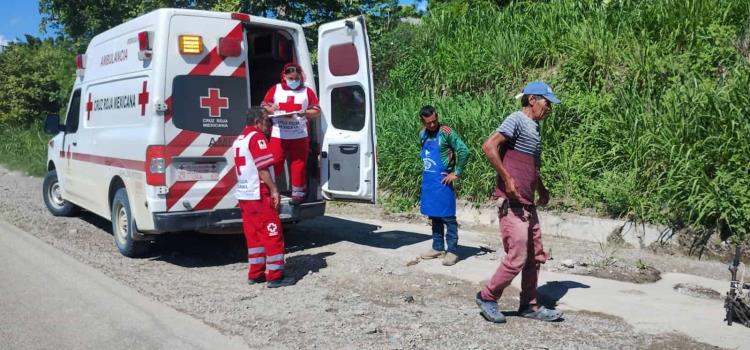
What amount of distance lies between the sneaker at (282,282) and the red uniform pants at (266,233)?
0.04 m

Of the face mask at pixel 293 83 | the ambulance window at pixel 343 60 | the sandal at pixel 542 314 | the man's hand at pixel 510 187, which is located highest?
the ambulance window at pixel 343 60

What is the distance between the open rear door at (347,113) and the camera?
7.34 meters

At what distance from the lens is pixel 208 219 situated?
6.87m

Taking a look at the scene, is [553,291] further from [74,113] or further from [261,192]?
[74,113]

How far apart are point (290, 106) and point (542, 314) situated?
3670mm

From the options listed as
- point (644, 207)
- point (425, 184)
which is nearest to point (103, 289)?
point (425, 184)

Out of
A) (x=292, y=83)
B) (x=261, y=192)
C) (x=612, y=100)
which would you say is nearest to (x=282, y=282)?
(x=261, y=192)

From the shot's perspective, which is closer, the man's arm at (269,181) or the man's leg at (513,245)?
the man's leg at (513,245)

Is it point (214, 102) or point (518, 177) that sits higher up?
point (214, 102)

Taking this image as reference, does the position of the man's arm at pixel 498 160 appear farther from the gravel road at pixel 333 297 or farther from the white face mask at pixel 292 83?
the white face mask at pixel 292 83

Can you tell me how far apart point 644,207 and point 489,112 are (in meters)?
3.09

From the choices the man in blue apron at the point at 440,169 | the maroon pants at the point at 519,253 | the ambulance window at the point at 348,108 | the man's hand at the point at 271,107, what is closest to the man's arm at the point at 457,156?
the man in blue apron at the point at 440,169

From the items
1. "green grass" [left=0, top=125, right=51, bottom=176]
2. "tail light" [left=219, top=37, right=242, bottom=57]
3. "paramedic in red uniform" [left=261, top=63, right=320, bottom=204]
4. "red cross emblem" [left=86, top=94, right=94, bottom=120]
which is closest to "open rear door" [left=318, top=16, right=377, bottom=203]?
"paramedic in red uniform" [left=261, top=63, right=320, bottom=204]

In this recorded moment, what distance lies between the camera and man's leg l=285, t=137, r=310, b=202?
739 centimetres
